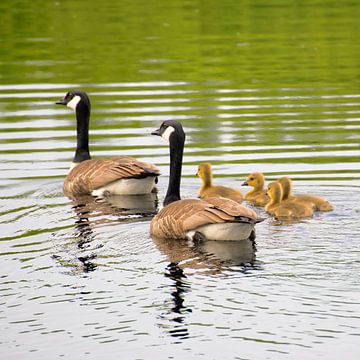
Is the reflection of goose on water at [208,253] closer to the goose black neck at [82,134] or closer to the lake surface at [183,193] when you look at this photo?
the lake surface at [183,193]

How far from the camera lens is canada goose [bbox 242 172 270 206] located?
1602cm

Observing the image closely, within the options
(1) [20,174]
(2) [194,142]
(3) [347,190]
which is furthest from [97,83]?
(3) [347,190]

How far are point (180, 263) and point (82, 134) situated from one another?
6.51 metres

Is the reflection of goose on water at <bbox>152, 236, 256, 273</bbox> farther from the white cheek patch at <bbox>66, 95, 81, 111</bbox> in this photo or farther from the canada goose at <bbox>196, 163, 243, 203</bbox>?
the white cheek patch at <bbox>66, 95, 81, 111</bbox>

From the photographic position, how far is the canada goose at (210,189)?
52.3 feet

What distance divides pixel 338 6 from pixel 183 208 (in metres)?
31.5

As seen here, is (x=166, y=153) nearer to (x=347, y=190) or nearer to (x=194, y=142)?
(x=194, y=142)

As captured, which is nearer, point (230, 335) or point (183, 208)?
point (230, 335)

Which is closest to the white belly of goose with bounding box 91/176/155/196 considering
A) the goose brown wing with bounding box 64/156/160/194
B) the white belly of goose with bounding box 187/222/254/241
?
the goose brown wing with bounding box 64/156/160/194

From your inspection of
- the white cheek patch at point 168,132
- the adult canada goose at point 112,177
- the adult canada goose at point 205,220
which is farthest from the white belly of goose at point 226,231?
the adult canada goose at point 112,177

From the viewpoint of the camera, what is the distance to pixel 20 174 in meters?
18.1

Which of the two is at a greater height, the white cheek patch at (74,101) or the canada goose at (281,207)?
the white cheek patch at (74,101)

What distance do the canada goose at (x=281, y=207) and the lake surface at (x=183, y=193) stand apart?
0.19m

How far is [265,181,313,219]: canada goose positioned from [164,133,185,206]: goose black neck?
1217 mm
